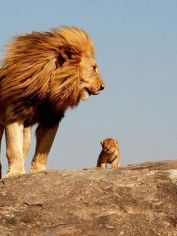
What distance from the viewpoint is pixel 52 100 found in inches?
265

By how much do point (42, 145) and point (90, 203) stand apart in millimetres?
2137

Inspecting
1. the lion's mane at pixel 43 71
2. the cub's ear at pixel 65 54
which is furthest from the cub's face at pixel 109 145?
the cub's ear at pixel 65 54

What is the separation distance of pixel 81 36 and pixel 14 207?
274 centimetres

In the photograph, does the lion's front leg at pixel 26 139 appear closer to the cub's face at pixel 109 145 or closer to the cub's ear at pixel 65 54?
the cub's ear at pixel 65 54

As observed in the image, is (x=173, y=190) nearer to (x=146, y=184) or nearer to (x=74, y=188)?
(x=146, y=184)

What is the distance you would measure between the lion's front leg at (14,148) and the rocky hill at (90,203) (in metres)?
0.69

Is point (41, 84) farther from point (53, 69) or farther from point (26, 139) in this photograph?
point (26, 139)

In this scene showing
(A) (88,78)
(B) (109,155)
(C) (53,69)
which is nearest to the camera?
(C) (53,69)

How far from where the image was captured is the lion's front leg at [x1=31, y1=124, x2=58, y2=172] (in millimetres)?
7012

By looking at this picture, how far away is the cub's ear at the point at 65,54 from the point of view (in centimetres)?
691

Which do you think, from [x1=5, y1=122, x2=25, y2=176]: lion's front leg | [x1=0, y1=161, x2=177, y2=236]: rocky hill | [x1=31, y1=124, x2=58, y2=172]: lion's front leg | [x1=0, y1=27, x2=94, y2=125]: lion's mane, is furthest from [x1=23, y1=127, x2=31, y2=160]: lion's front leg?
[x1=0, y1=161, x2=177, y2=236]: rocky hill

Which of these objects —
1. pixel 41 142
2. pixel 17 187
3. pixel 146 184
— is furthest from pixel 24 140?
pixel 146 184

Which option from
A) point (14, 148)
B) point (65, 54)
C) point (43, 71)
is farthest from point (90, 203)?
point (65, 54)

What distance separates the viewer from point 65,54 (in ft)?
22.7
